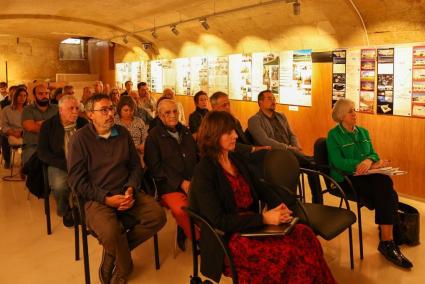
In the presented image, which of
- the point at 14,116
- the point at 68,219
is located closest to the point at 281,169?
the point at 68,219

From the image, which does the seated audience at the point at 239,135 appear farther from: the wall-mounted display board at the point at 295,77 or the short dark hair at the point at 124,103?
the wall-mounted display board at the point at 295,77

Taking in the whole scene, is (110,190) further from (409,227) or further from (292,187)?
(409,227)

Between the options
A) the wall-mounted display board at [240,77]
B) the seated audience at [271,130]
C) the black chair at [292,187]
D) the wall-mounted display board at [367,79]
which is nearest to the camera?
the black chair at [292,187]

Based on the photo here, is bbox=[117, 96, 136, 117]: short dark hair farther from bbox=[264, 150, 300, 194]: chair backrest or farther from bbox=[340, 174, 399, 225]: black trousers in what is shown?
bbox=[340, 174, 399, 225]: black trousers

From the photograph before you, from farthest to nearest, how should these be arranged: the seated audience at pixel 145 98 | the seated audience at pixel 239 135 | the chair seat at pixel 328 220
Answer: the seated audience at pixel 145 98
the seated audience at pixel 239 135
the chair seat at pixel 328 220

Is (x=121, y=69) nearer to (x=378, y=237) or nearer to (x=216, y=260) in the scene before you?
(x=378, y=237)

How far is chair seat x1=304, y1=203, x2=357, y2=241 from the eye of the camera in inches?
107

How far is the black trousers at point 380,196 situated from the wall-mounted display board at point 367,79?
2190 mm

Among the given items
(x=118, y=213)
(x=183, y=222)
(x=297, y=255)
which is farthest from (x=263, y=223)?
(x=118, y=213)

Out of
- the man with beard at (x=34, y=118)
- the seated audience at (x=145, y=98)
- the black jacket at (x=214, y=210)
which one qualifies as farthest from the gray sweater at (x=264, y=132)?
the seated audience at (x=145, y=98)

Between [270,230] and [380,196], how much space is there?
1535 millimetres

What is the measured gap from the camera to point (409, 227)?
3646mm

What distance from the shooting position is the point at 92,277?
3193 millimetres

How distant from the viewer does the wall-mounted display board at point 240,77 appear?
773 centimetres
